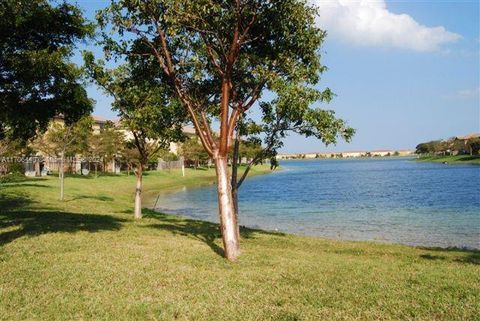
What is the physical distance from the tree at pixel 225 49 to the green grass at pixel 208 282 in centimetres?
200

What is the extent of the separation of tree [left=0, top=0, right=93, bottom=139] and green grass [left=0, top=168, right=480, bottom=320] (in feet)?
13.9

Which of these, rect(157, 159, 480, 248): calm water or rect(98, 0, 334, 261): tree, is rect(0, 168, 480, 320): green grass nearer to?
rect(98, 0, 334, 261): tree

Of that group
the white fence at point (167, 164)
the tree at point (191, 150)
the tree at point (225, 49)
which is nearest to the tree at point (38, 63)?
the tree at point (225, 49)

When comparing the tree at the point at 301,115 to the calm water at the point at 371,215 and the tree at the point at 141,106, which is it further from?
the calm water at the point at 371,215

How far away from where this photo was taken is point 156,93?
19.8 metres

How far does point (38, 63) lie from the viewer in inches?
541

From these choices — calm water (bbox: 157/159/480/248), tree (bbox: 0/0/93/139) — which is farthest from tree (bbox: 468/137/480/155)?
tree (bbox: 0/0/93/139)

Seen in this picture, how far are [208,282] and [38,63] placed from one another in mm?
8219

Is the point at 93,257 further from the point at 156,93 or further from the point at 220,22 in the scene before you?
the point at 156,93

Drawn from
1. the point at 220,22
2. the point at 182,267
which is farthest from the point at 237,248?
the point at 220,22

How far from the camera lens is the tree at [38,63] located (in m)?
13.9

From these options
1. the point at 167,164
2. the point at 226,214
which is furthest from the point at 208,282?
the point at 167,164

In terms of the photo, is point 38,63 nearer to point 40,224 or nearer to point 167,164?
point 40,224

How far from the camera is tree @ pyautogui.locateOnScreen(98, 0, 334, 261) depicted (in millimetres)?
12969
